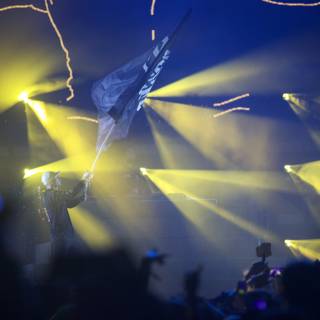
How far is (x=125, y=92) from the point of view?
528cm

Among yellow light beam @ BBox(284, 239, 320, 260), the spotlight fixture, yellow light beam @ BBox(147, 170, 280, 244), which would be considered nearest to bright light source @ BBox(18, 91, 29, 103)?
the spotlight fixture

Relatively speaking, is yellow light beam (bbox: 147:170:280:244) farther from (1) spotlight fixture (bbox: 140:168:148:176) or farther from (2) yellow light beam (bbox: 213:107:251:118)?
(2) yellow light beam (bbox: 213:107:251:118)

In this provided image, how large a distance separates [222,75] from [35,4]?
3695mm

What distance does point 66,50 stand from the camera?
22.4 ft

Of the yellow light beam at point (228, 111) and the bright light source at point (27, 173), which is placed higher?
the yellow light beam at point (228, 111)

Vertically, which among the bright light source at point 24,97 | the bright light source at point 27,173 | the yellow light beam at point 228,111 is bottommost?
the bright light source at point 27,173

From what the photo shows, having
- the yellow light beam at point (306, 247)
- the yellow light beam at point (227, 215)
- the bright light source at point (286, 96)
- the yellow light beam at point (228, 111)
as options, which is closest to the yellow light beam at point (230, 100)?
the yellow light beam at point (228, 111)

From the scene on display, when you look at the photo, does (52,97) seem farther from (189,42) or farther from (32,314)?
(32,314)

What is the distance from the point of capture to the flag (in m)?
5.12

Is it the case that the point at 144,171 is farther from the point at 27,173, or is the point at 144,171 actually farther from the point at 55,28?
the point at 55,28

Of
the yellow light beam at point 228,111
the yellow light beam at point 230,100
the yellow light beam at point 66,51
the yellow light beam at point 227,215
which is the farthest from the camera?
the yellow light beam at point 227,215

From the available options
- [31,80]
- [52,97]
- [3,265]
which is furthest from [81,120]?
[3,265]

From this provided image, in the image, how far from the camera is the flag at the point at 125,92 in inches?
202

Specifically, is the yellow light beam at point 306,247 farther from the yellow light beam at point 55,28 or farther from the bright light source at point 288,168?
the yellow light beam at point 55,28
